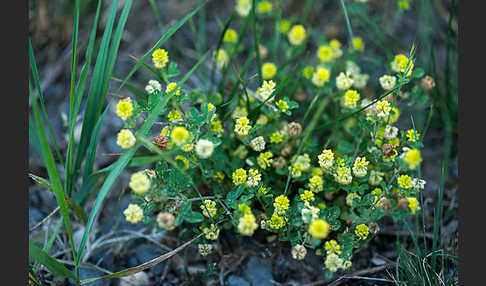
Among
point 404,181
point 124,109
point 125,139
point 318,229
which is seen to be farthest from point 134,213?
point 404,181

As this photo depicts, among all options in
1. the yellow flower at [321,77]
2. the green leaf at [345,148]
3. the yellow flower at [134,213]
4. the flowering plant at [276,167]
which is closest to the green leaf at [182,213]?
the flowering plant at [276,167]

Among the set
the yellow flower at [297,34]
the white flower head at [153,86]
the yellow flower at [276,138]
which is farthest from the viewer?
the yellow flower at [297,34]

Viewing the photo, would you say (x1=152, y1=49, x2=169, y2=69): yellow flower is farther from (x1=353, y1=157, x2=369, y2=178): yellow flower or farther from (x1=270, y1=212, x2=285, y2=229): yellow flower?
(x1=353, y1=157, x2=369, y2=178): yellow flower

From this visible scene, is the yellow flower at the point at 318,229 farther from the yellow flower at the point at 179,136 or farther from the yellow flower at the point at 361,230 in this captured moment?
the yellow flower at the point at 179,136

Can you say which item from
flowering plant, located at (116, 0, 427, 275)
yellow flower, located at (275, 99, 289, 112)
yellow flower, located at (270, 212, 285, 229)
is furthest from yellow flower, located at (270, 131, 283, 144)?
yellow flower, located at (270, 212, 285, 229)

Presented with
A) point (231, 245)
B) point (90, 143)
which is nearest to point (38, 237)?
point (90, 143)

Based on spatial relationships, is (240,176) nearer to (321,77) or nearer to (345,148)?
(345,148)
